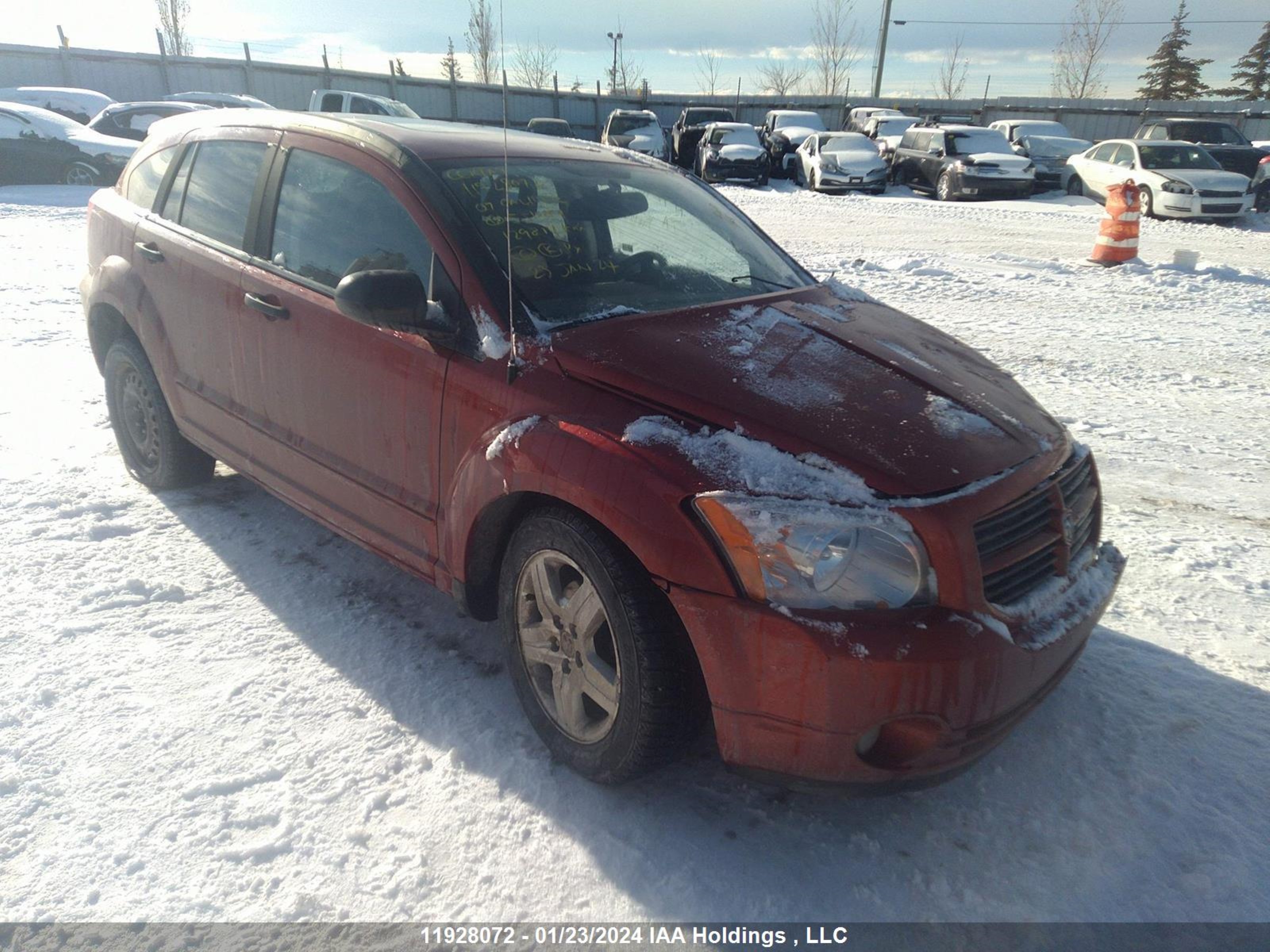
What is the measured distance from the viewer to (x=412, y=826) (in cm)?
233

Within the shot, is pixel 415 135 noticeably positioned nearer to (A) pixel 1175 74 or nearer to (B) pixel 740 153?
(B) pixel 740 153

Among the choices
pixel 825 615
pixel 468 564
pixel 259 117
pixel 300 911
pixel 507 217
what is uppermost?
pixel 259 117

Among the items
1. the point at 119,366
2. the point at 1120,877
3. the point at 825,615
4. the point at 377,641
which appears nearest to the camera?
the point at 825,615

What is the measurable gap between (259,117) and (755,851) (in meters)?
3.42

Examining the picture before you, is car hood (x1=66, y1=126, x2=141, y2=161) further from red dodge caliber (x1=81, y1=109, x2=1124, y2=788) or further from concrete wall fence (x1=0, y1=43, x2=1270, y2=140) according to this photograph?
red dodge caliber (x1=81, y1=109, x2=1124, y2=788)

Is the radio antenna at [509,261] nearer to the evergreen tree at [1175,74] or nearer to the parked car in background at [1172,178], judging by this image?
the parked car in background at [1172,178]

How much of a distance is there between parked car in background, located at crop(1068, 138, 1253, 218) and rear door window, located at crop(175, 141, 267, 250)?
1492cm

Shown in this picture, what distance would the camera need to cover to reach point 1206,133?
60.2ft

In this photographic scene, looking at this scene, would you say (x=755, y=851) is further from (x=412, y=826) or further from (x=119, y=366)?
(x=119, y=366)

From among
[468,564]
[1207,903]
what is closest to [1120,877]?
[1207,903]

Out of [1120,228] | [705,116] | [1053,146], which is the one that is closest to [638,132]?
[705,116]

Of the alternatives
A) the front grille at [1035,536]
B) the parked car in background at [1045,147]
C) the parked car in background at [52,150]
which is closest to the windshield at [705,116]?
the parked car in background at [1045,147]

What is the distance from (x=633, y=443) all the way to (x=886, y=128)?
A: 25.3 m

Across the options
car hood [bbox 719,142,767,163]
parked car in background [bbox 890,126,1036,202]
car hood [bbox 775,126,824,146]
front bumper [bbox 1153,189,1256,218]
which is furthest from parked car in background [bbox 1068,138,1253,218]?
car hood [bbox 775,126,824,146]
